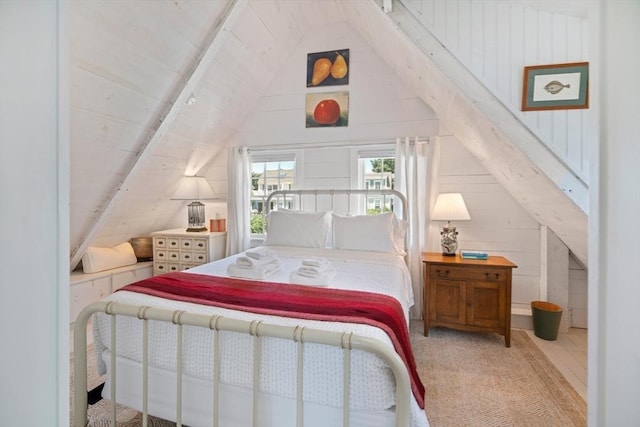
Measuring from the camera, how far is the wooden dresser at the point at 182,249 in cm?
335

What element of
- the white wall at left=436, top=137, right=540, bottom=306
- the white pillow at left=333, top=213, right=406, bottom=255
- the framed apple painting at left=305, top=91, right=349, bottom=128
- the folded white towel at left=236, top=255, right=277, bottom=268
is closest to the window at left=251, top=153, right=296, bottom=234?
the framed apple painting at left=305, top=91, right=349, bottom=128

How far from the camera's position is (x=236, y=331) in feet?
3.69

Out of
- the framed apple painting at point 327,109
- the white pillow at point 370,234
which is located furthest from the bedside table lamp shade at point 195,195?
the white pillow at point 370,234

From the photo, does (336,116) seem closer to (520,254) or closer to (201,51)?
(201,51)

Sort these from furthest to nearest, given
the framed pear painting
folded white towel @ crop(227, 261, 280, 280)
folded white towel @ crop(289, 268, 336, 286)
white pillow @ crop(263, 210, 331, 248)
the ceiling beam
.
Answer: the framed pear painting → white pillow @ crop(263, 210, 331, 248) → the ceiling beam → folded white towel @ crop(227, 261, 280, 280) → folded white towel @ crop(289, 268, 336, 286)

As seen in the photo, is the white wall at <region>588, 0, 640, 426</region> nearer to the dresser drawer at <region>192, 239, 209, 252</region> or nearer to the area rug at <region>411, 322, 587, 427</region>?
the area rug at <region>411, 322, 587, 427</region>

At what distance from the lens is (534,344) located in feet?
8.04

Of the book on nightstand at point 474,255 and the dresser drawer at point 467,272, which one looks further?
the book on nightstand at point 474,255

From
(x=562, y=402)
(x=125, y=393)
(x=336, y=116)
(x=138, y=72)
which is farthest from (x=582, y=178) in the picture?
(x=138, y=72)

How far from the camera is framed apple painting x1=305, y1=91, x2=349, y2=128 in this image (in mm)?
3234

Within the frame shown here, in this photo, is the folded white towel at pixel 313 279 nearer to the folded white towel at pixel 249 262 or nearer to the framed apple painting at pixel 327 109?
the folded white towel at pixel 249 262

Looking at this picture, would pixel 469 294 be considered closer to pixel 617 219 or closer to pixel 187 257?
pixel 617 219

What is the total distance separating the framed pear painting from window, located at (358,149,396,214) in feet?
2.89

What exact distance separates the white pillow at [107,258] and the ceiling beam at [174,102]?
1.37 ft
